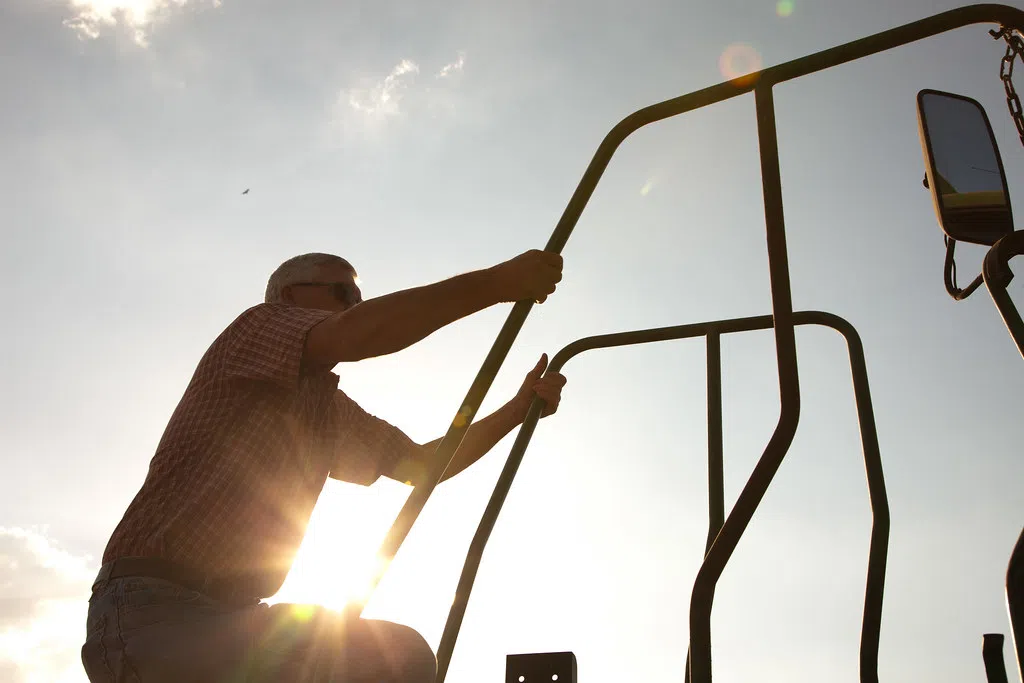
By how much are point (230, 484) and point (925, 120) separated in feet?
5.70

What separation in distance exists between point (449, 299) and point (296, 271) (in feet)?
2.81

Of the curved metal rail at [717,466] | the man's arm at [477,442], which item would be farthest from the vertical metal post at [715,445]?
the man's arm at [477,442]

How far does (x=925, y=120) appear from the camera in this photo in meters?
1.82

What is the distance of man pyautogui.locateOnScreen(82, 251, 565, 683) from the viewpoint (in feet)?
5.12

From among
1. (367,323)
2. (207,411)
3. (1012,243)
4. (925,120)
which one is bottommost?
(207,411)

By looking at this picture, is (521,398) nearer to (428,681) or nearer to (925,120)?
(428,681)

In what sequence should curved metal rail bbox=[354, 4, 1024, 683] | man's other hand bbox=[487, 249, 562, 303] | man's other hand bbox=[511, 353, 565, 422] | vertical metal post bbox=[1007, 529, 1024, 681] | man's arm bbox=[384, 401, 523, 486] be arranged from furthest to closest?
man's arm bbox=[384, 401, 523, 486] → man's other hand bbox=[511, 353, 565, 422] → man's other hand bbox=[487, 249, 562, 303] → curved metal rail bbox=[354, 4, 1024, 683] → vertical metal post bbox=[1007, 529, 1024, 681]

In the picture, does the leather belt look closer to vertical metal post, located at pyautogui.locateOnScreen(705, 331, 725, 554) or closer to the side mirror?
vertical metal post, located at pyautogui.locateOnScreen(705, 331, 725, 554)

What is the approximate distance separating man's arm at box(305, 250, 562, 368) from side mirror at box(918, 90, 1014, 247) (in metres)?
0.80

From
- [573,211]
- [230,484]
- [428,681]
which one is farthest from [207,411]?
[573,211]

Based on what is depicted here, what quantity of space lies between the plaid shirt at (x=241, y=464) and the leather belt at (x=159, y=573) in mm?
13

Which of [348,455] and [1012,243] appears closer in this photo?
[1012,243]

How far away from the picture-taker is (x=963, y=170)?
1738 millimetres

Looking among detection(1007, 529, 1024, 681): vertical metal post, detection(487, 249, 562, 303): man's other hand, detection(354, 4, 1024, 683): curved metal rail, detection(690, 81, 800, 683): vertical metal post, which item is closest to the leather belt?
detection(354, 4, 1024, 683): curved metal rail
